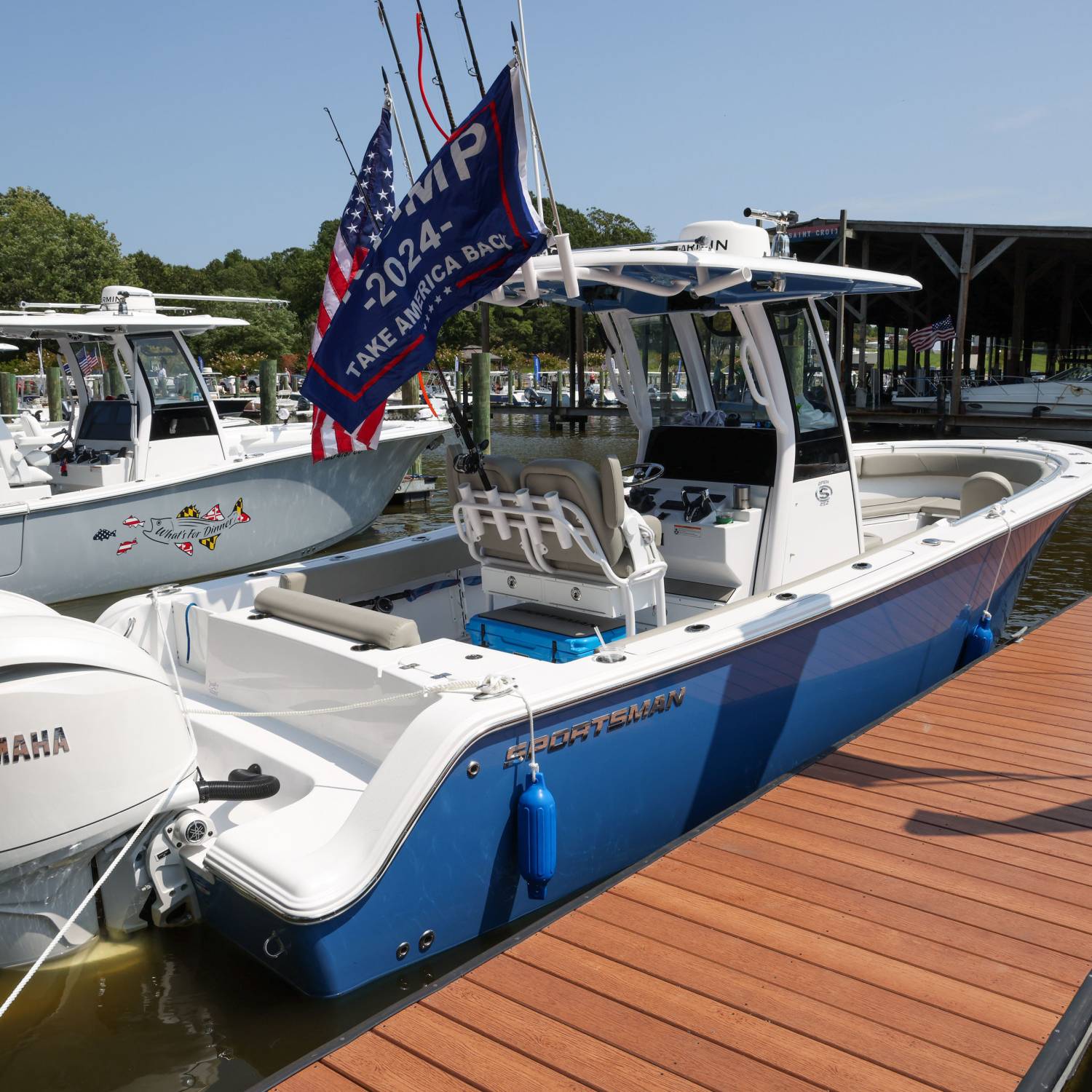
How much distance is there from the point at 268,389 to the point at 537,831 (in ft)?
54.2

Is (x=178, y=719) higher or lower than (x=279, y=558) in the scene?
higher

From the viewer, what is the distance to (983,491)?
702 cm

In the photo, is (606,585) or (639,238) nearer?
(606,585)

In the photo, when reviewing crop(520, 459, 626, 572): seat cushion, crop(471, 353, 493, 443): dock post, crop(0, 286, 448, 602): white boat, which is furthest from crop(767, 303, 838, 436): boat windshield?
crop(471, 353, 493, 443): dock post

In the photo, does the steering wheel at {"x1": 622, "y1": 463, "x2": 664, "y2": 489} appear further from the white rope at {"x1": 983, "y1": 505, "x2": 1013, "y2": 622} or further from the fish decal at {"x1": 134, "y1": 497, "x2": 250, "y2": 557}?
the fish decal at {"x1": 134, "y1": 497, "x2": 250, "y2": 557}

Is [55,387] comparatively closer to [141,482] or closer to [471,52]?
[141,482]

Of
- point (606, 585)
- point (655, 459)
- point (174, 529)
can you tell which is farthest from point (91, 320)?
point (606, 585)

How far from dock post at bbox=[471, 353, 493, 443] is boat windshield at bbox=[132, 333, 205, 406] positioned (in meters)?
6.33

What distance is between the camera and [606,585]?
4707 mm

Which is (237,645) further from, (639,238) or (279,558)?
(639,238)

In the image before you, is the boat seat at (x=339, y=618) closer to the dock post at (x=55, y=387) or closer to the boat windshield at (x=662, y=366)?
the boat windshield at (x=662, y=366)

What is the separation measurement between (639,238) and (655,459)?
4803cm

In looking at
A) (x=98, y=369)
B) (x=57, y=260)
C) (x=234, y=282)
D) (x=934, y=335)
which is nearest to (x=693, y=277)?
(x=98, y=369)

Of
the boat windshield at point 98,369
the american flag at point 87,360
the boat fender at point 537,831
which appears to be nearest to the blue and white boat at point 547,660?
the boat fender at point 537,831
